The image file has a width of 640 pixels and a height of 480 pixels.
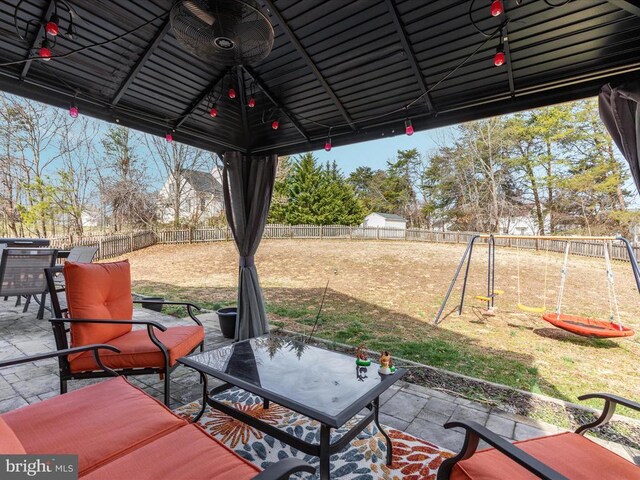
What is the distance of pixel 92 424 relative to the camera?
3.94 ft

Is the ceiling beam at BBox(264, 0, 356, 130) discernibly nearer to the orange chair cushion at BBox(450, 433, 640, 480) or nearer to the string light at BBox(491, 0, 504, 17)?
the string light at BBox(491, 0, 504, 17)

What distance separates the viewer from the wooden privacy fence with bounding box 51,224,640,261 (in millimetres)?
8180

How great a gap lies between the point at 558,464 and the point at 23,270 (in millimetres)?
5153

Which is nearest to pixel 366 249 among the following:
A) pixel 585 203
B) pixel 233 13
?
pixel 585 203

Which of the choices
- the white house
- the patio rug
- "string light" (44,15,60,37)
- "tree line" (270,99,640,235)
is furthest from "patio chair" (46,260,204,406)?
the white house

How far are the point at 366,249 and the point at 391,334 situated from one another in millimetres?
7198

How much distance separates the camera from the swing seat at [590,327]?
324 cm

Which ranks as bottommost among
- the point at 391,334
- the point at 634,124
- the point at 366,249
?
the point at 391,334

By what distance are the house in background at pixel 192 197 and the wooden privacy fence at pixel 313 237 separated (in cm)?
95

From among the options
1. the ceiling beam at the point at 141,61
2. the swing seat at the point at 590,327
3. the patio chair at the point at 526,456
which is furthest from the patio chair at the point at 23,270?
the swing seat at the point at 590,327

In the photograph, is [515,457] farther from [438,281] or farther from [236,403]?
[438,281]

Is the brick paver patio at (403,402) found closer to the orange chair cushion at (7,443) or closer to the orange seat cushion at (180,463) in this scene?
the orange seat cushion at (180,463)

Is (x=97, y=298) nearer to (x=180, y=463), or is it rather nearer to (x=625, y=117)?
(x=180, y=463)

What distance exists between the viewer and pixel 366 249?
1110 centimetres
